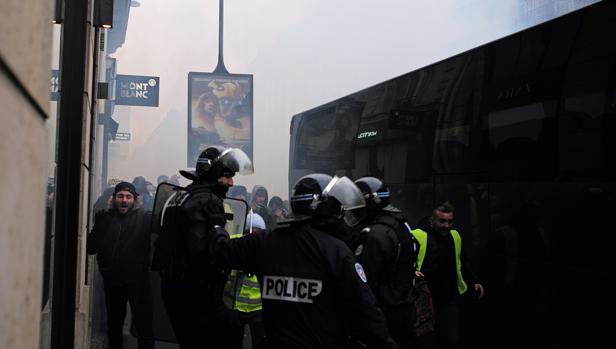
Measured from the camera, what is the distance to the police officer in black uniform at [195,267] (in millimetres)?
3402

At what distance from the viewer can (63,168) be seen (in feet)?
11.8

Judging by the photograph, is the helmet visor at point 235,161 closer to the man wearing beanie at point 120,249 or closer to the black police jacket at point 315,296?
the black police jacket at point 315,296

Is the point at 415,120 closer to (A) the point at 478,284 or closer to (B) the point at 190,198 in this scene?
(A) the point at 478,284

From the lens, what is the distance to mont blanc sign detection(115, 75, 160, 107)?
12.5 m

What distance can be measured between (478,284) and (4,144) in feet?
17.8

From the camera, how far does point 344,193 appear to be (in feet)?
9.95

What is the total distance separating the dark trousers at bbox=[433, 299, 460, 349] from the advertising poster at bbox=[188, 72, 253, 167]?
5.83m

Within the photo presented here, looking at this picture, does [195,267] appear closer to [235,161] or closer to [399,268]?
[235,161]

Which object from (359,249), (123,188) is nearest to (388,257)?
(359,249)

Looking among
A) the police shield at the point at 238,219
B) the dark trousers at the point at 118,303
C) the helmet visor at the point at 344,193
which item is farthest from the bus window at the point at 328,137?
the helmet visor at the point at 344,193

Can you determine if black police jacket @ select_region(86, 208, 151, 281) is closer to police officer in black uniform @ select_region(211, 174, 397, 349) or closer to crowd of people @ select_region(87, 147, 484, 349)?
crowd of people @ select_region(87, 147, 484, 349)

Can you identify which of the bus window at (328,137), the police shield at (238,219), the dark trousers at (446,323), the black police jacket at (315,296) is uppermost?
the bus window at (328,137)

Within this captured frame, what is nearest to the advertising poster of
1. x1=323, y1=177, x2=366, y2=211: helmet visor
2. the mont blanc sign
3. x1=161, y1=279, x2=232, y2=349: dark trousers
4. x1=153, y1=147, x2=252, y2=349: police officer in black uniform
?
the mont blanc sign

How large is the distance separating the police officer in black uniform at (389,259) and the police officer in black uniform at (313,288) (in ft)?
4.70
